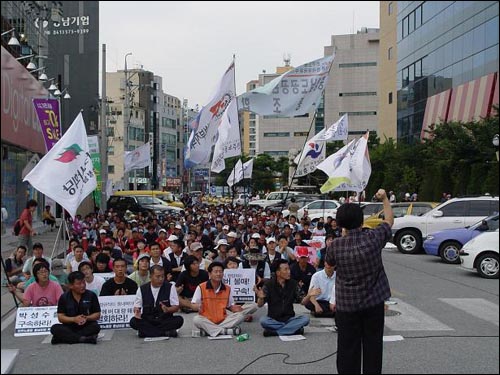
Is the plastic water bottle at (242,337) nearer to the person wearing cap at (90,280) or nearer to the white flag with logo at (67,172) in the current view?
the person wearing cap at (90,280)

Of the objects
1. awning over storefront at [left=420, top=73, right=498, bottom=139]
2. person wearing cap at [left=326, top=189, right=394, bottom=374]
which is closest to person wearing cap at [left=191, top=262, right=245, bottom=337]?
person wearing cap at [left=326, top=189, right=394, bottom=374]

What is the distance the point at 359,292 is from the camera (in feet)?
14.3

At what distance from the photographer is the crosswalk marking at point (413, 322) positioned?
27.5ft

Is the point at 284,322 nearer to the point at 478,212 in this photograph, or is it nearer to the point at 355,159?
the point at 355,159

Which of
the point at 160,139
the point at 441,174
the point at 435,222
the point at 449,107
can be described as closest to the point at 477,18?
the point at 441,174

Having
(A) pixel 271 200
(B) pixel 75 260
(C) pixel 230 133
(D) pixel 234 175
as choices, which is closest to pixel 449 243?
(C) pixel 230 133

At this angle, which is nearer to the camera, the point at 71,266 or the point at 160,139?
the point at 71,266

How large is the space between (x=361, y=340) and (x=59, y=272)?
643 centimetres

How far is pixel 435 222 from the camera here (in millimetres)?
18453

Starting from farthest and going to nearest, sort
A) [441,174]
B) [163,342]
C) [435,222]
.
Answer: [435,222], [441,174], [163,342]

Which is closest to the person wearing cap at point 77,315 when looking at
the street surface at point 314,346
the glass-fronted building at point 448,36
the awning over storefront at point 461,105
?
the street surface at point 314,346

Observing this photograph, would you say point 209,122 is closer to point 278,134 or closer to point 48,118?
point 48,118

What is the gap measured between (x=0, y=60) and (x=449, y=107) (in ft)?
102

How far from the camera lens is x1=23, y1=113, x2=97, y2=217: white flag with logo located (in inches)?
322
